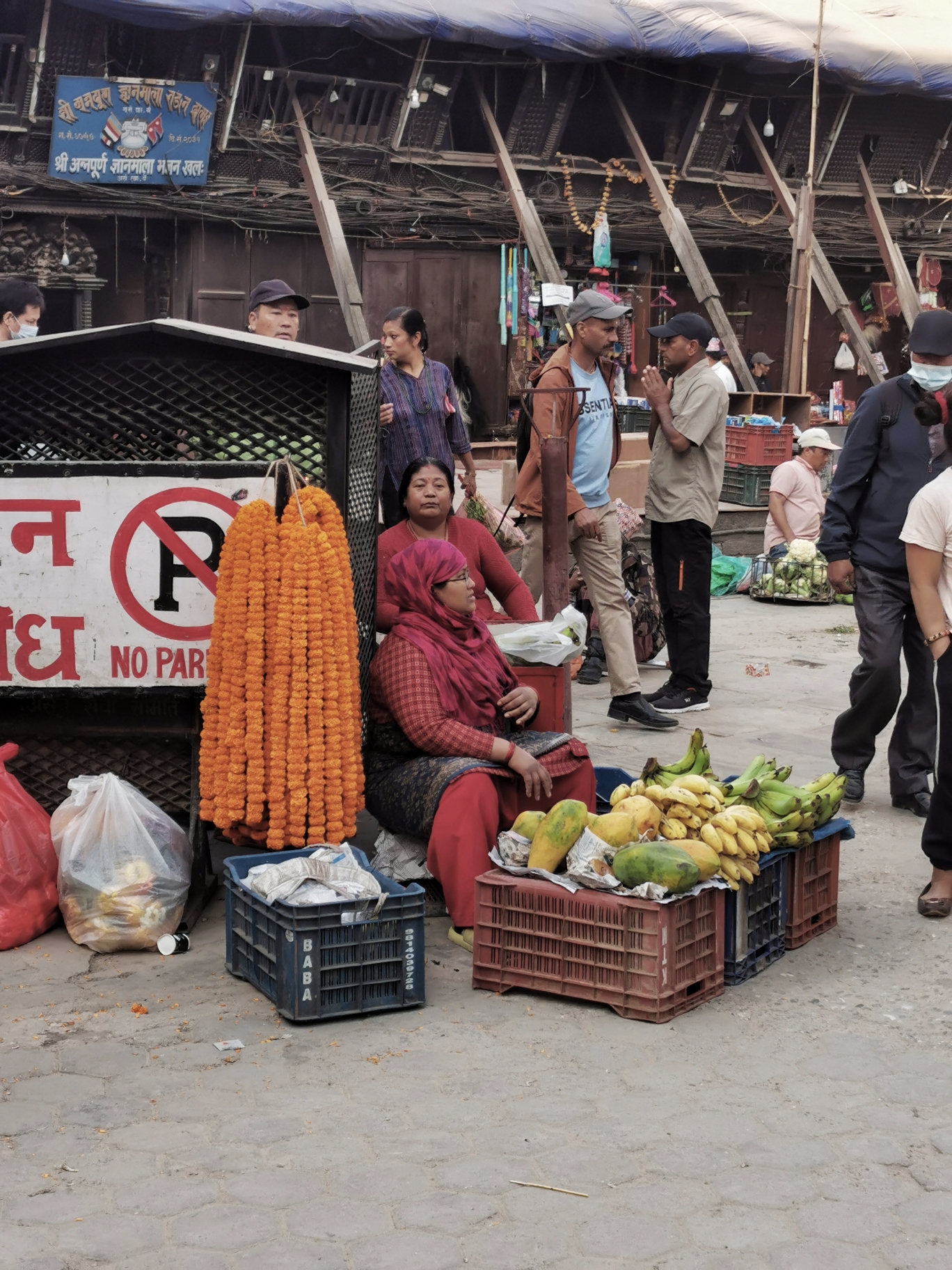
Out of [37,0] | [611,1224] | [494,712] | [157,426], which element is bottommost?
[611,1224]

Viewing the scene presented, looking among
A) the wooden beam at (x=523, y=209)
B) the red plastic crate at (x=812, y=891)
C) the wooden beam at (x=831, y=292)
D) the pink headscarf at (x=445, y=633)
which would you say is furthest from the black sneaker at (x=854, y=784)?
the wooden beam at (x=831, y=292)

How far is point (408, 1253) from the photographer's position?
9.62ft

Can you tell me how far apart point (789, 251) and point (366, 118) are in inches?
261

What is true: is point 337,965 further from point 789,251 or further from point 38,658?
point 789,251

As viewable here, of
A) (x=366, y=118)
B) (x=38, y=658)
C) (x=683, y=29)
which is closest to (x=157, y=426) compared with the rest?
(x=38, y=658)

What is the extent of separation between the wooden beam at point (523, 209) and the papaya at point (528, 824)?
11.9m

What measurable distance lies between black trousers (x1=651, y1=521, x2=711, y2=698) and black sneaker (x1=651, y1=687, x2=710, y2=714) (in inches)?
2.9

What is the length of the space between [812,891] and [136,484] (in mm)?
2587

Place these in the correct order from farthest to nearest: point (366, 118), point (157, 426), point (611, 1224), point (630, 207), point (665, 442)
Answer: point (630, 207)
point (366, 118)
point (665, 442)
point (157, 426)
point (611, 1224)

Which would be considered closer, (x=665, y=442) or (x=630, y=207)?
(x=665, y=442)

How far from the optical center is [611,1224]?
10.0 feet

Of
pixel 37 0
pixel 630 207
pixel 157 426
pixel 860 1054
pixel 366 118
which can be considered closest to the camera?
pixel 860 1054

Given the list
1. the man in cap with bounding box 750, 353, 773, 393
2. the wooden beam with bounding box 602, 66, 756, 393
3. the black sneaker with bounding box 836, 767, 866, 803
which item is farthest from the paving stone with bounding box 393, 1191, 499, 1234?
the man in cap with bounding box 750, 353, 773, 393

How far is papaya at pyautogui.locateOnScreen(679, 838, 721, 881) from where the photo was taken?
163 inches
